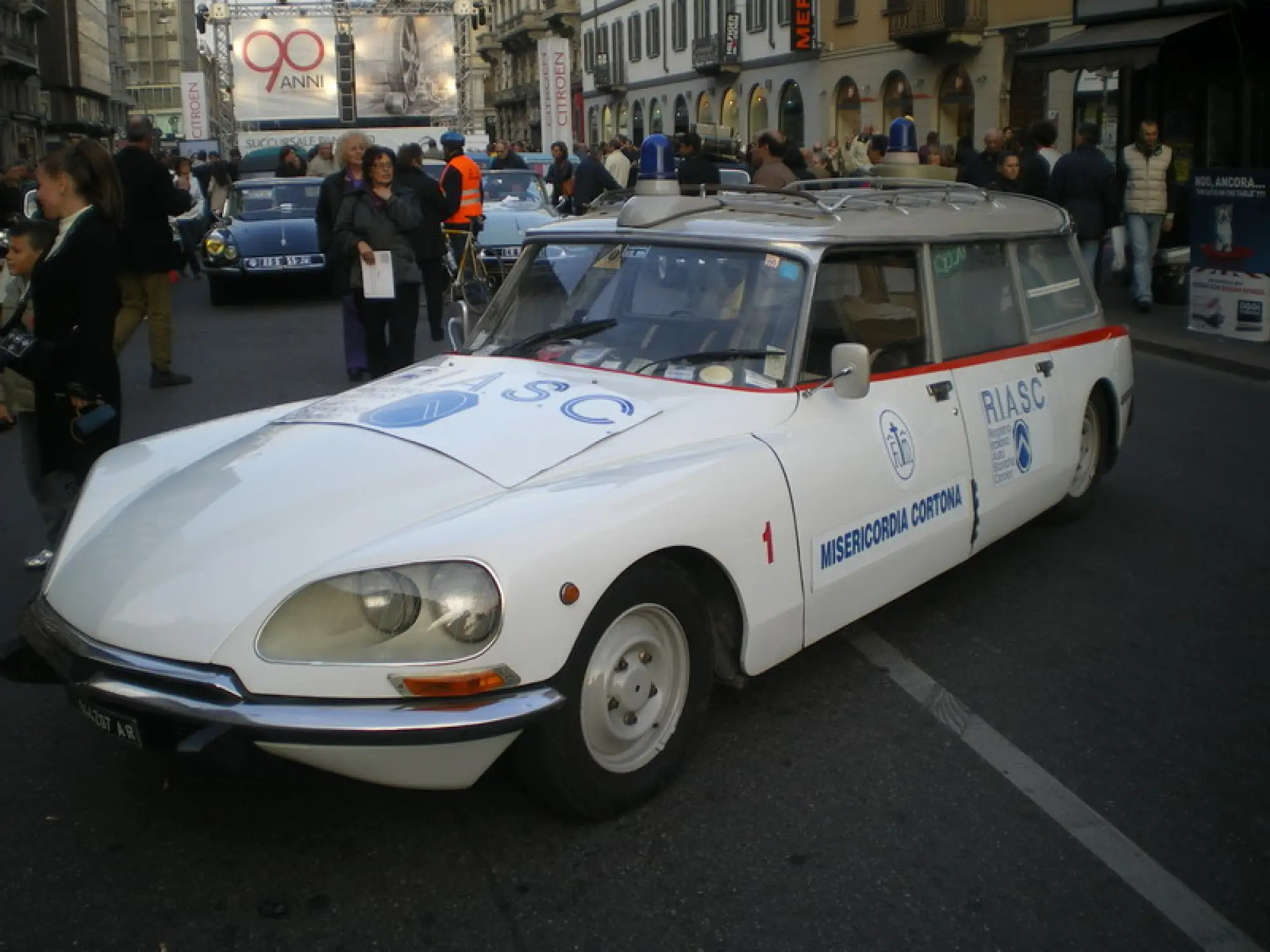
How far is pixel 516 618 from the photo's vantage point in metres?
3.13

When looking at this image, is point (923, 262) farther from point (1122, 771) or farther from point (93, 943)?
point (93, 943)

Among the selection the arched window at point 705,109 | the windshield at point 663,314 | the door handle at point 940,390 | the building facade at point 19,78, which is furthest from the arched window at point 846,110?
the building facade at point 19,78

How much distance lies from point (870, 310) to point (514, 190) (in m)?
14.6

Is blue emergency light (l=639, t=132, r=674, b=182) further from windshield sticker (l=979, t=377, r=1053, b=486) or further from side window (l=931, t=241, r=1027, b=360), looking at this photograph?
windshield sticker (l=979, t=377, r=1053, b=486)

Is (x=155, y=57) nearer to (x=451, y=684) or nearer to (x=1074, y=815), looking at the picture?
(x=451, y=684)

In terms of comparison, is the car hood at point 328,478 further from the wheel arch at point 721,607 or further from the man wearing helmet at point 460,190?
the man wearing helmet at point 460,190

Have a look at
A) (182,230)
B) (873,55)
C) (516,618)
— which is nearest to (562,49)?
(873,55)

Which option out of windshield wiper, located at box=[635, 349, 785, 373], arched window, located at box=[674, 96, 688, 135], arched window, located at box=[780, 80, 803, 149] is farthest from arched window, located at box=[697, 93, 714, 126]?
windshield wiper, located at box=[635, 349, 785, 373]

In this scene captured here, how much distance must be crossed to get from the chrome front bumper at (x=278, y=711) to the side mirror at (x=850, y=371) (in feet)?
5.22

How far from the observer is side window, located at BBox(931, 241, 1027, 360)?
5.15m

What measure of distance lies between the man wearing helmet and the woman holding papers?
215 centimetres

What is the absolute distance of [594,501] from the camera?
11.3ft

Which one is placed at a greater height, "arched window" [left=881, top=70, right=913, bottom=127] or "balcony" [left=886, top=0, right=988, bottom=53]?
"balcony" [left=886, top=0, right=988, bottom=53]

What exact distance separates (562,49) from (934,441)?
3088 centimetres
